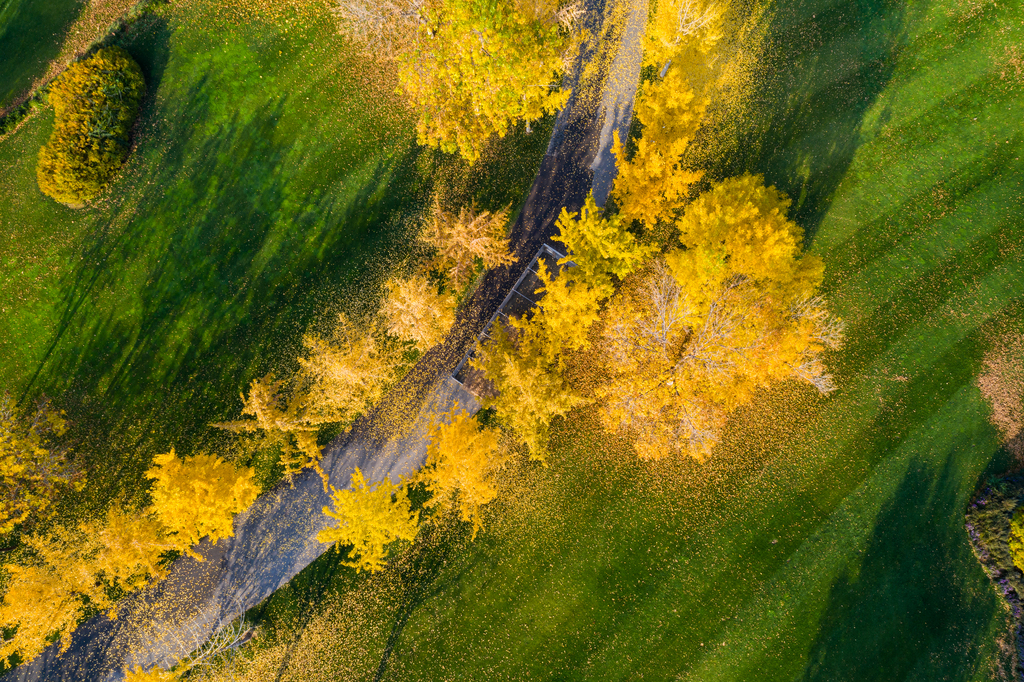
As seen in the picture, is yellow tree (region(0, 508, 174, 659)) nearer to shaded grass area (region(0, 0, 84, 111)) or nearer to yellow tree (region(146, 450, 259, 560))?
yellow tree (region(146, 450, 259, 560))

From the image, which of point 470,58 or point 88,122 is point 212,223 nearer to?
point 88,122

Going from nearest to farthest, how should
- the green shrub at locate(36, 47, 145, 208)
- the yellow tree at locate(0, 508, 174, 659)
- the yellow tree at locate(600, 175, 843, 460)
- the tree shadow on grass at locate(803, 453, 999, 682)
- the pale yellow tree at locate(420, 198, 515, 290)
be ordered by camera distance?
the yellow tree at locate(600, 175, 843, 460), the yellow tree at locate(0, 508, 174, 659), the pale yellow tree at locate(420, 198, 515, 290), the green shrub at locate(36, 47, 145, 208), the tree shadow on grass at locate(803, 453, 999, 682)

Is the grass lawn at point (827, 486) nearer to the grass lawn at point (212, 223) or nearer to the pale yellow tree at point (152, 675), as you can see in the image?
the pale yellow tree at point (152, 675)

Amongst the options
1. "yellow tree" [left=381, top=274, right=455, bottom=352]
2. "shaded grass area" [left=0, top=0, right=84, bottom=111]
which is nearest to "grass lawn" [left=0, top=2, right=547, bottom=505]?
"yellow tree" [left=381, top=274, right=455, bottom=352]

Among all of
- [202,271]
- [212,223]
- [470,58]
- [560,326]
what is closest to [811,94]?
[470,58]

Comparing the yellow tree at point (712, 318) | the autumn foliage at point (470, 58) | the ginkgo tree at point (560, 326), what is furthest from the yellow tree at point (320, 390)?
the yellow tree at point (712, 318)

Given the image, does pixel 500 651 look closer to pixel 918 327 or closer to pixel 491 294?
pixel 491 294
